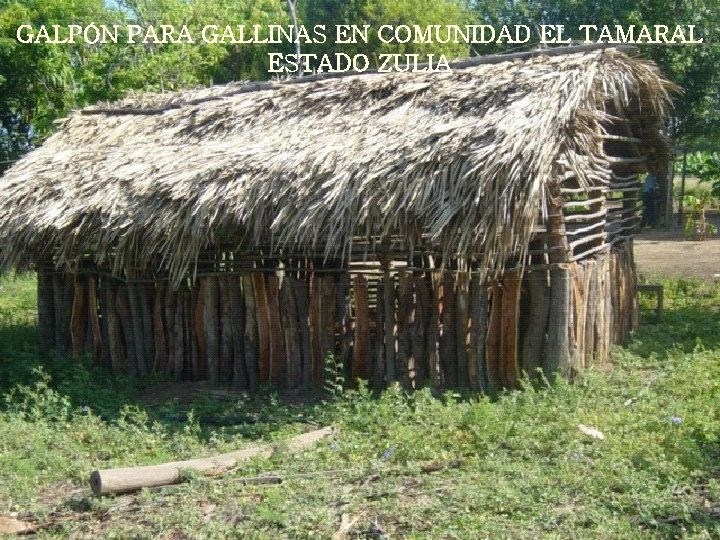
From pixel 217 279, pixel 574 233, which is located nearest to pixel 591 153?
pixel 574 233

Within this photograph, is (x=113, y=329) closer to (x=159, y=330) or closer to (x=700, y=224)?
(x=159, y=330)

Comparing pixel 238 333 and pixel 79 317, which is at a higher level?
pixel 79 317

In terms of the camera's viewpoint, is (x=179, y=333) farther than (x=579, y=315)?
Yes

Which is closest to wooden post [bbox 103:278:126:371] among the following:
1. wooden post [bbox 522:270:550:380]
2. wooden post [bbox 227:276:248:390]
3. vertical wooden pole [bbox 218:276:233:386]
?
vertical wooden pole [bbox 218:276:233:386]

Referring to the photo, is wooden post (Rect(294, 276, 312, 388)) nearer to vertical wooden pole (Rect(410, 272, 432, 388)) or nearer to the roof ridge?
vertical wooden pole (Rect(410, 272, 432, 388))

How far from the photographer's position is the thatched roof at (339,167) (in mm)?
6703

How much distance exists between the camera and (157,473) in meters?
5.54

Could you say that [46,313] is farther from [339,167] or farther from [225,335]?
[339,167]

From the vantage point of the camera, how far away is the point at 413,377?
7617 millimetres

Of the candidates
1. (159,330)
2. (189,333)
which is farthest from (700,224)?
(159,330)

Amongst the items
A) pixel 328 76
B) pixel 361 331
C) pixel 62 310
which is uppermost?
pixel 328 76

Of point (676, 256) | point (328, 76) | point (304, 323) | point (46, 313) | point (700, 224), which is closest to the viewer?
point (304, 323)

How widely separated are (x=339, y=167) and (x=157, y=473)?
2.90 metres

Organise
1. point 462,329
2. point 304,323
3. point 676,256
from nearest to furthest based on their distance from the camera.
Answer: point 462,329
point 304,323
point 676,256
